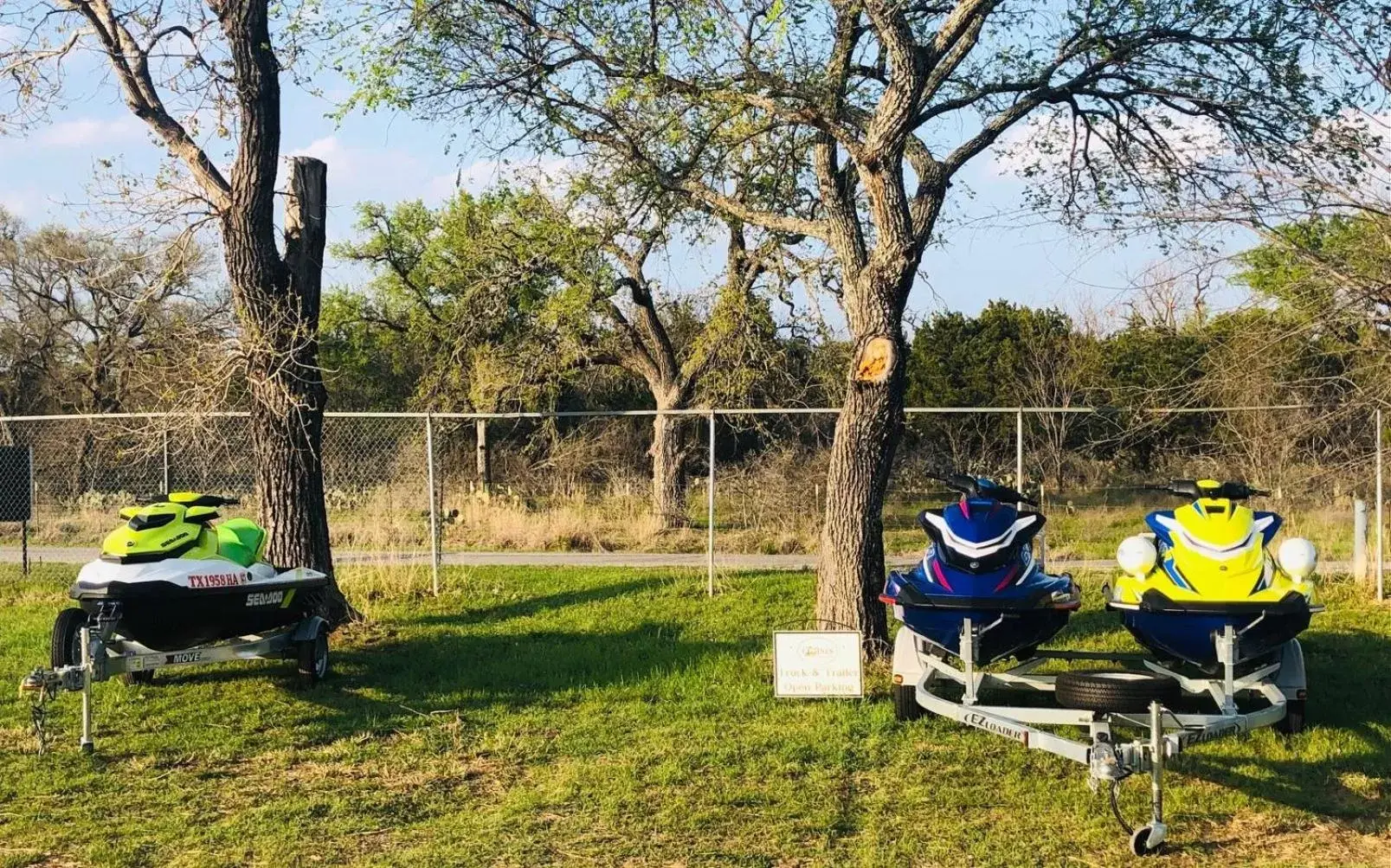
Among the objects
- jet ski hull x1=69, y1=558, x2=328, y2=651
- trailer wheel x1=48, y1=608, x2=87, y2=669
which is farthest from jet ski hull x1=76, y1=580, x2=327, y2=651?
trailer wheel x1=48, y1=608, x2=87, y2=669

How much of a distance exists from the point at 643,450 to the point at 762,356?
3846 millimetres

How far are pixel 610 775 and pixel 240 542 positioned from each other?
3344mm

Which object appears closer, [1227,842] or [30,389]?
[1227,842]

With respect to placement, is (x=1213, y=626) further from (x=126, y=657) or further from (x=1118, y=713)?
(x=126, y=657)

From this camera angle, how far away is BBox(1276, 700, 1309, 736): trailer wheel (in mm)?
6617

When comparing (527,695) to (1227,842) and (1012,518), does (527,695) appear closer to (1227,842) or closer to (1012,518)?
(1012,518)

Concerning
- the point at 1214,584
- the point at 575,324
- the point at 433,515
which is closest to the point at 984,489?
the point at 1214,584

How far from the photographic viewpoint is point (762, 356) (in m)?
19.5

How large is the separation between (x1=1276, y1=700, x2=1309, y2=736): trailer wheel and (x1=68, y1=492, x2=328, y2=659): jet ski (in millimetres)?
6100

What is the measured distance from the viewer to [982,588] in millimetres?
6305

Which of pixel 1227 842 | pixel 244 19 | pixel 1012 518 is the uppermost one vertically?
pixel 244 19

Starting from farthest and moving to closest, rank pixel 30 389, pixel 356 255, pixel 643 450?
pixel 30 389
pixel 356 255
pixel 643 450

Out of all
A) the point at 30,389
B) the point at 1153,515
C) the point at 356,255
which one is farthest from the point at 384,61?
the point at 30,389

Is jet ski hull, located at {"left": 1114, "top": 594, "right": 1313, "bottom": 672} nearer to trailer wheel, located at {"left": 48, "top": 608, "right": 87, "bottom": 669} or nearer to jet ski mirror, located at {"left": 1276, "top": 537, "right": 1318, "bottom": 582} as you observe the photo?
jet ski mirror, located at {"left": 1276, "top": 537, "right": 1318, "bottom": 582}
